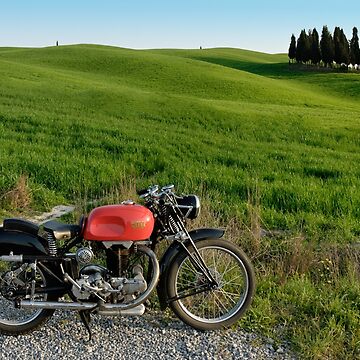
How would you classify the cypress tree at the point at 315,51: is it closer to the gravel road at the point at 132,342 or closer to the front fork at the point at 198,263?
the front fork at the point at 198,263

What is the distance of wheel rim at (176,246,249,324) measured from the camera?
4559 millimetres

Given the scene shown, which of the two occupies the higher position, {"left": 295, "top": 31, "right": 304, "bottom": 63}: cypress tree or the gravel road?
{"left": 295, "top": 31, "right": 304, "bottom": 63}: cypress tree

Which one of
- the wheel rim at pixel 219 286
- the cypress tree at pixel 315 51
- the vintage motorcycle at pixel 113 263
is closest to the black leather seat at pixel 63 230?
the vintage motorcycle at pixel 113 263

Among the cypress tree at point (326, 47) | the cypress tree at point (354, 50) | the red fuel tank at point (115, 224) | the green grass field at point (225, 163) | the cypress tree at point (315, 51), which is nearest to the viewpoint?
the red fuel tank at point (115, 224)

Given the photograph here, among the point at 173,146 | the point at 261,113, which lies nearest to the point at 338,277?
the point at 173,146

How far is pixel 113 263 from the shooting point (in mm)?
4426

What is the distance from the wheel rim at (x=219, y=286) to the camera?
15.0 ft

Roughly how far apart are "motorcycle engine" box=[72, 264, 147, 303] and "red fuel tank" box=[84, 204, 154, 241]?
1.06 ft

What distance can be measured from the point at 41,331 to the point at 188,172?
26.1 ft

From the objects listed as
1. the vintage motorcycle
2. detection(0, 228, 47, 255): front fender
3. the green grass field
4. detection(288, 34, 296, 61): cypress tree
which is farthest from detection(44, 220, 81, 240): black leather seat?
detection(288, 34, 296, 61): cypress tree

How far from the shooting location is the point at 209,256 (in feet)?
15.0

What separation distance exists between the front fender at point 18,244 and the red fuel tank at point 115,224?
418 millimetres

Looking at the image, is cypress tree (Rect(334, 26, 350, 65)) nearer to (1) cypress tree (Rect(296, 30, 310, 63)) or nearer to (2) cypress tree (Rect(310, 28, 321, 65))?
(2) cypress tree (Rect(310, 28, 321, 65))

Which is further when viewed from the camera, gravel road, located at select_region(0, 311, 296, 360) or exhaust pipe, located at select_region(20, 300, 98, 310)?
exhaust pipe, located at select_region(20, 300, 98, 310)
